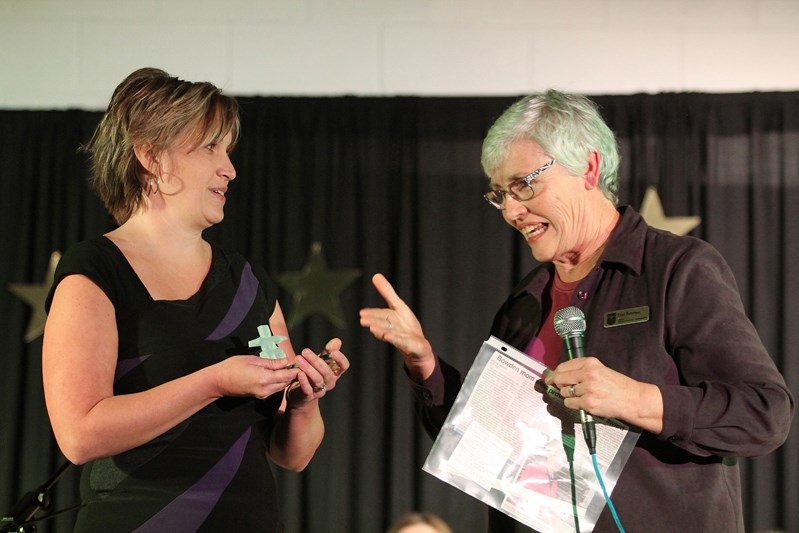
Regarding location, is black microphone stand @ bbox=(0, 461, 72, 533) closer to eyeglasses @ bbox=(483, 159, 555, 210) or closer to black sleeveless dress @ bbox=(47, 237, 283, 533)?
black sleeveless dress @ bbox=(47, 237, 283, 533)

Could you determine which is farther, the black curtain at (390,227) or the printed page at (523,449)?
the black curtain at (390,227)

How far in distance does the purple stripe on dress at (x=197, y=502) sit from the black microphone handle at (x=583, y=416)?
70cm

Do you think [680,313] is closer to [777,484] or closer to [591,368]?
[591,368]

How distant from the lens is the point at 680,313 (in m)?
1.74

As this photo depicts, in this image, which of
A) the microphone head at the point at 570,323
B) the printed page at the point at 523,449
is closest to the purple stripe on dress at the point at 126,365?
the printed page at the point at 523,449

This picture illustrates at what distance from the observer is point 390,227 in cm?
431

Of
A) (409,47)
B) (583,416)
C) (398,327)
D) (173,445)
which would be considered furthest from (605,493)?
(409,47)

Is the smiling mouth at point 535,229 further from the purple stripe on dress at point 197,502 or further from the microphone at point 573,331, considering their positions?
the purple stripe on dress at point 197,502

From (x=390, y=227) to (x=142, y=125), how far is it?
2.57 m

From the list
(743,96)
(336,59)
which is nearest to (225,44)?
(336,59)

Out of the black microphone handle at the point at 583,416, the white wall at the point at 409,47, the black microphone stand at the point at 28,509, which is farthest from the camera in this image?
the white wall at the point at 409,47

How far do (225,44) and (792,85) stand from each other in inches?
116

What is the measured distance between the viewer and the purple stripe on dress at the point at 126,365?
1.63m

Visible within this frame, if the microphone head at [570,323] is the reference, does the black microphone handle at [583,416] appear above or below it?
below
